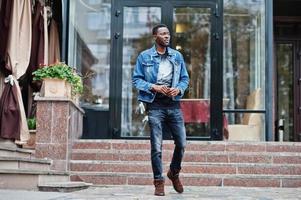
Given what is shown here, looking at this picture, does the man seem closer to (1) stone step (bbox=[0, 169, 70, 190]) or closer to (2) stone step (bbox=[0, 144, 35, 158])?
(1) stone step (bbox=[0, 169, 70, 190])

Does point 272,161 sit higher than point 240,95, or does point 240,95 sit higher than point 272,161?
point 240,95

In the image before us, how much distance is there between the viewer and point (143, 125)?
434 inches

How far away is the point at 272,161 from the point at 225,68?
Result: 3.07 metres

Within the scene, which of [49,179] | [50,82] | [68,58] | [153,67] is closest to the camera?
[153,67]

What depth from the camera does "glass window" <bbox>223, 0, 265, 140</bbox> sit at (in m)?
10.8

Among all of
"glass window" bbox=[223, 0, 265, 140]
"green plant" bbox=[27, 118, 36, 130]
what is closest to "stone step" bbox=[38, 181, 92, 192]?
"green plant" bbox=[27, 118, 36, 130]

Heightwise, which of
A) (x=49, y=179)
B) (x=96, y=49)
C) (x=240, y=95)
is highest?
(x=96, y=49)

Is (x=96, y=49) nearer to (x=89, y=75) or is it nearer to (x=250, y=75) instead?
(x=89, y=75)

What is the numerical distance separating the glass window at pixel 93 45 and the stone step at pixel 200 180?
3.50 meters

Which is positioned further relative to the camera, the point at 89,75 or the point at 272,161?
the point at 89,75

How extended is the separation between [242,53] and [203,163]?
3476mm

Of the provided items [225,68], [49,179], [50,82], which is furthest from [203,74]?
[49,179]

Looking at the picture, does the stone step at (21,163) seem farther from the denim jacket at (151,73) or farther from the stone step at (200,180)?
the denim jacket at (151,73)

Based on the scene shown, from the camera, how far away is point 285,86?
13156mm
